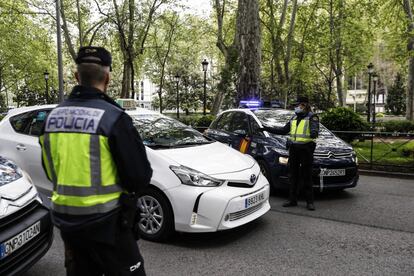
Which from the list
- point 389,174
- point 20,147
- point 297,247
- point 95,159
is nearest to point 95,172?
point 95,159

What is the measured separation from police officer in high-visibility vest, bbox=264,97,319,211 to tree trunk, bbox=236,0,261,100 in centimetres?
693

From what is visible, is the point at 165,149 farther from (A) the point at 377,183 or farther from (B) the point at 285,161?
(A) the point at 377,183

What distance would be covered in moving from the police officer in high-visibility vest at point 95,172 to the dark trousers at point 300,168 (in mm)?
4262

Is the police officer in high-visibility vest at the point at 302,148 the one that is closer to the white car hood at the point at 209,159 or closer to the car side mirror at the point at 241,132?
the white car hood at the point at 209,159

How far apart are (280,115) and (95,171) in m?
6.15

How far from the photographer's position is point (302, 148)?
604cm

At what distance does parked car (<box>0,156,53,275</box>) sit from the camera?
2.97 m

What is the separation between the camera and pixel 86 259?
2.21 m

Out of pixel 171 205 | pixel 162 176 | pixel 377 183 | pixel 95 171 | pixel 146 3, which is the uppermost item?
pixel 146 3

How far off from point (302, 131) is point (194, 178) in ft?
7.95

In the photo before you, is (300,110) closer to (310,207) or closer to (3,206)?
(310,207)

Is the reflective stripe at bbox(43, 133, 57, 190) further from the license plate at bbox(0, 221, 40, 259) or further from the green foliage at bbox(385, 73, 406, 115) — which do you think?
the green foliage at bbox(385, 73, 406, 115)

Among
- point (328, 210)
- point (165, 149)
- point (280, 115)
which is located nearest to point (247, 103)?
point (280, 115)

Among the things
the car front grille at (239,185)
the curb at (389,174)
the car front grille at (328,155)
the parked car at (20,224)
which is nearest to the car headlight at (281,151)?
the car front grille at (328,155)
